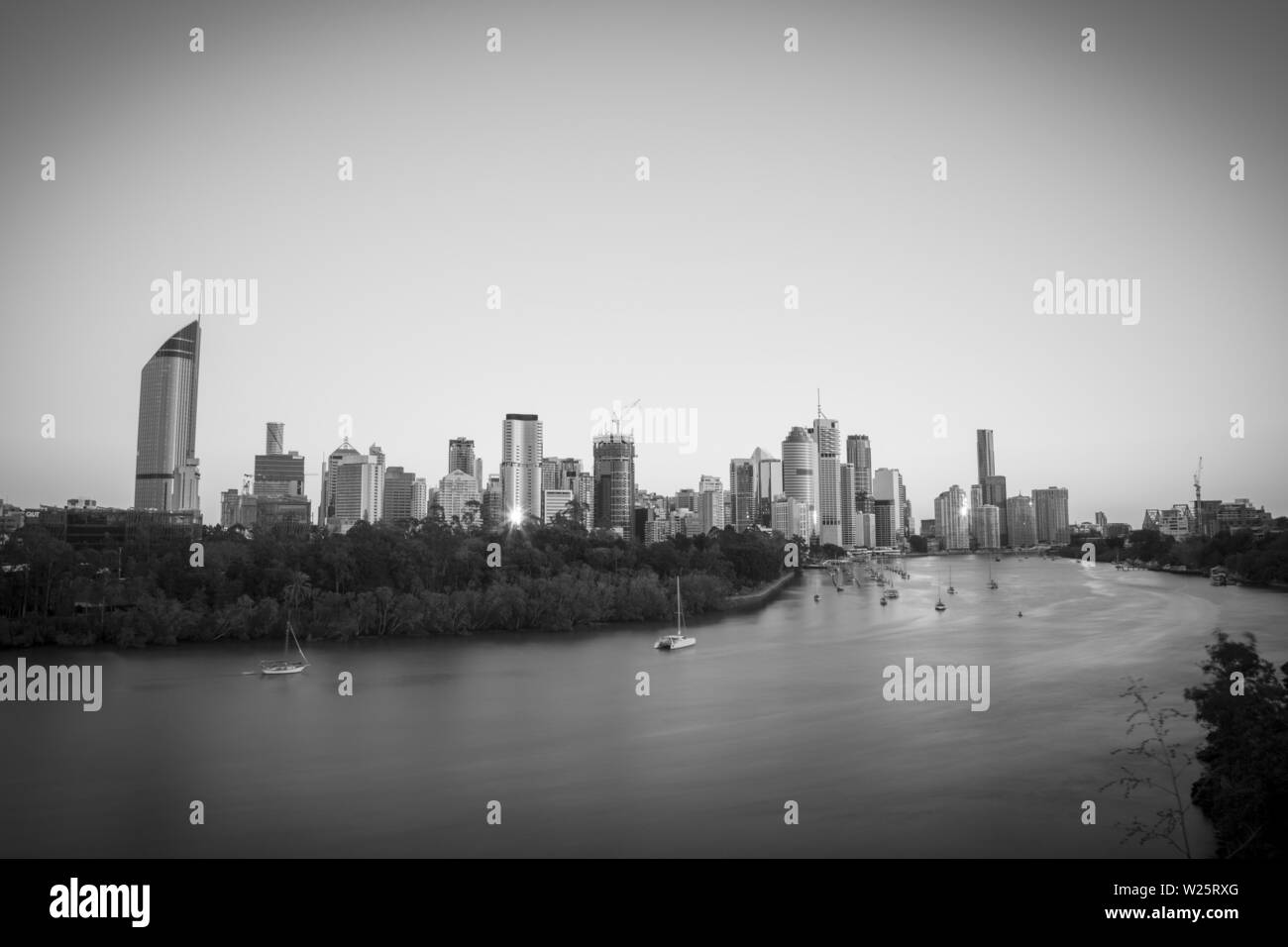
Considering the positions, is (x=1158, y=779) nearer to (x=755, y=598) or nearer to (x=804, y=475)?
(x=755, y=598)

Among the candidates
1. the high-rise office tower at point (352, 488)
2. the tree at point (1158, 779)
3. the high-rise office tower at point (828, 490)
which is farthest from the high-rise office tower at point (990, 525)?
the tree at point (1158, 779)

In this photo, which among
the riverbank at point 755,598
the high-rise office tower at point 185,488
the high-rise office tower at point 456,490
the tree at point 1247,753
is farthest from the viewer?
the high-rise office tower at point 456,490

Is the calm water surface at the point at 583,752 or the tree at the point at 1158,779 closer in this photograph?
the tree at the point at 1158,779

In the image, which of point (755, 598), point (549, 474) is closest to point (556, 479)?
point (549, 474)

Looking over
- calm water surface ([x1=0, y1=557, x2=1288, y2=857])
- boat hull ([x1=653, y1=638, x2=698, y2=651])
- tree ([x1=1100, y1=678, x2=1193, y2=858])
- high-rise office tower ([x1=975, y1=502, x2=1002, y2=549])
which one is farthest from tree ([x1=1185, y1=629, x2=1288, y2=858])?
high-rise office tower ([x1=975, y1=502, x2=1002, y2=549])

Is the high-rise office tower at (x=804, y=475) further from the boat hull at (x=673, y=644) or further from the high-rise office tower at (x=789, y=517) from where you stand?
the boat hull at (x=673, y=644)
